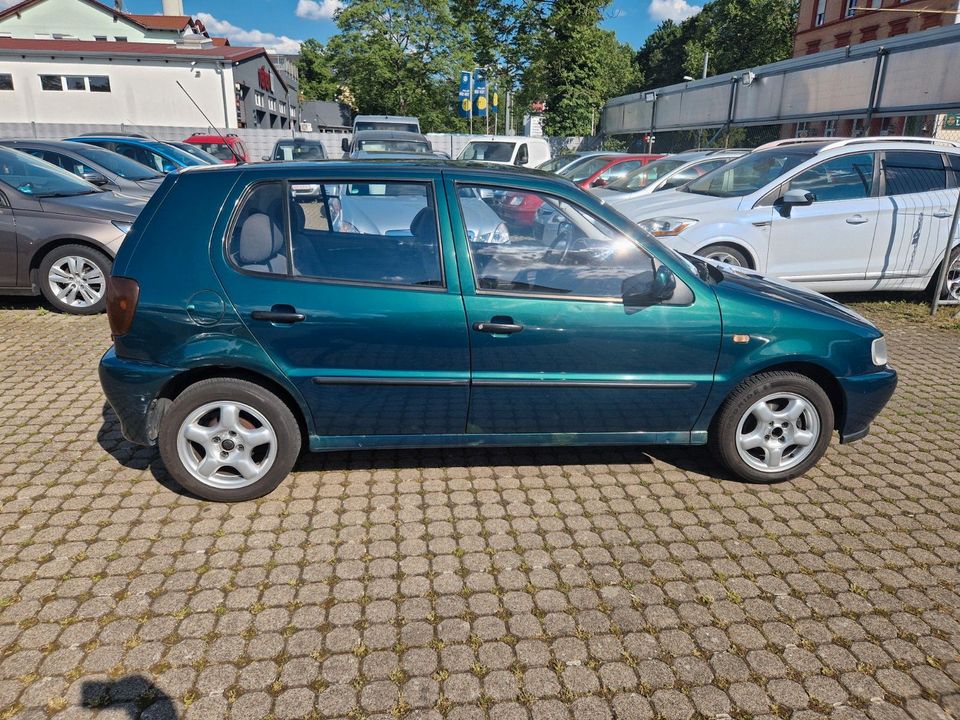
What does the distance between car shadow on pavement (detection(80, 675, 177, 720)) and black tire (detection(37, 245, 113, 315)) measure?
560cm

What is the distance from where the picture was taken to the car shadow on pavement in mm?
2301

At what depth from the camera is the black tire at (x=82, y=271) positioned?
276 inches

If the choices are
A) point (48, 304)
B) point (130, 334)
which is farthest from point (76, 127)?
point (130, 334)

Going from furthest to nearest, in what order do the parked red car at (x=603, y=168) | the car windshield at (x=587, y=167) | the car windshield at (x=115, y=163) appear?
→ the car windshield at (x=587, y=167)
the parked red car at (x=603, y=168)
the car windshield at (x=115, y=163)

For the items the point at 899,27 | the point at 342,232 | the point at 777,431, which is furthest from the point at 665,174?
the point at 899,27

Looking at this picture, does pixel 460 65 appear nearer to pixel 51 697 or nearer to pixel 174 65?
pixel 174 65

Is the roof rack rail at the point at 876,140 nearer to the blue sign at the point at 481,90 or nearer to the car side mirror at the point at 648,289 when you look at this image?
the car side mirror at the point at 648,289

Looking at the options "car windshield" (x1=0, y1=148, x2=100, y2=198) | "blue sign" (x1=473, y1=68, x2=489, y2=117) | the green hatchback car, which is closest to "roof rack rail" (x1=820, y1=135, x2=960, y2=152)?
the green hatchback car

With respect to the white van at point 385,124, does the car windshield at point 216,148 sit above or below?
below

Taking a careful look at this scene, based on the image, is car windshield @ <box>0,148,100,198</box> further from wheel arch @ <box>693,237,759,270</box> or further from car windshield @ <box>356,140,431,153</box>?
car windshield @ <box>356,140,431,153</box>

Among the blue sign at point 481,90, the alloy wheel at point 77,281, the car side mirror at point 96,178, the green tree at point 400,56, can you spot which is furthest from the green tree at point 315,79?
the alloy wheel at point 77,281

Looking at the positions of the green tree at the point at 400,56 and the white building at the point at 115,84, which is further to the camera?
the green tree at the point at 400,56

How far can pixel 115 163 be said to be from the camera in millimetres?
10883

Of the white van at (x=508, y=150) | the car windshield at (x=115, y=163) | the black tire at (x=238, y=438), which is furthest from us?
the white van at (x=508, y=150)
